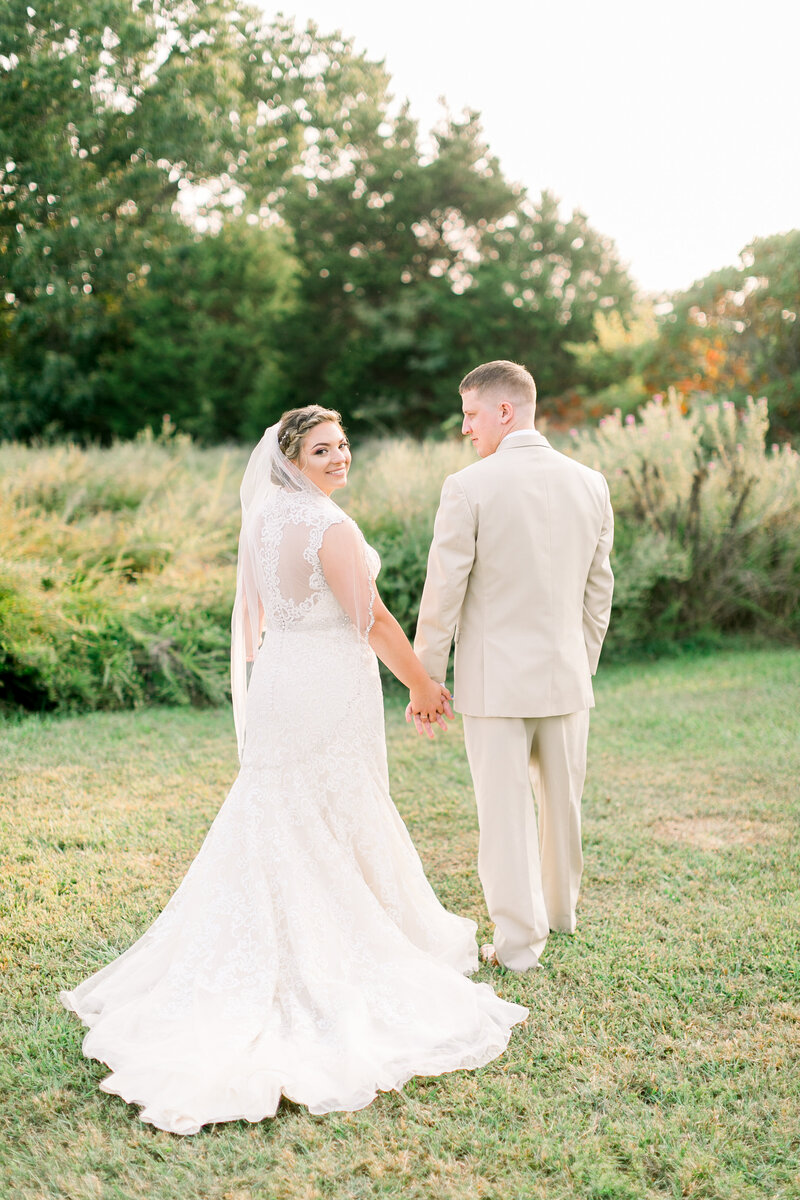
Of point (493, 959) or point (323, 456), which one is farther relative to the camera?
point (493, 959)

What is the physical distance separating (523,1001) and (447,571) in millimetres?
1516

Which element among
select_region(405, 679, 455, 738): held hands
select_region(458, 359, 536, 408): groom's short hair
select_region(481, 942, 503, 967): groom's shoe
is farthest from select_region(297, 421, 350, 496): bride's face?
select_region(481, 942, 503, 967): groom's shoe

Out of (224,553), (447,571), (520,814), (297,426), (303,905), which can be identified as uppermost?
(297,426)

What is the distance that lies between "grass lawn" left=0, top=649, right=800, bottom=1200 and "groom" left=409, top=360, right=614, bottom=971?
416 mm

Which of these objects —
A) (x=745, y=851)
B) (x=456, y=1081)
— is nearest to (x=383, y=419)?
(x=745, y=851)

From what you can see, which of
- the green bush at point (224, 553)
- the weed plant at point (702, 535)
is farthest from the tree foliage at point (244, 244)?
the weed plant at point (702, 535)

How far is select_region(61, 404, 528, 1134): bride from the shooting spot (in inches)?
104

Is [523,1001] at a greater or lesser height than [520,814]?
lesser

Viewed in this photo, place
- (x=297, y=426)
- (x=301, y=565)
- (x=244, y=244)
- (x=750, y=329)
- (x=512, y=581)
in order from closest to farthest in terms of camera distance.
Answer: (x=301, y=565), (x=297, y=426), (x=512, y=581), (x=750, y=329), (x=244, y=244)

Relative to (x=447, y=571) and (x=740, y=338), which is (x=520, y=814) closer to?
(x=447, y=571)

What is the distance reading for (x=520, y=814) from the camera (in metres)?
3.31

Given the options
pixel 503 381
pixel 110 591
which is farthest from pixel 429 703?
pixel 110 591

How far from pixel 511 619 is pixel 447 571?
300 millimetres

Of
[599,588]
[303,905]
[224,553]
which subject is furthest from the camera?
[224,553]
